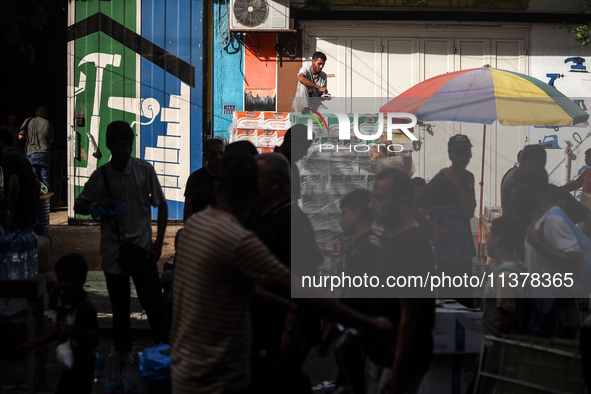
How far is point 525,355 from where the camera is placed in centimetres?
377

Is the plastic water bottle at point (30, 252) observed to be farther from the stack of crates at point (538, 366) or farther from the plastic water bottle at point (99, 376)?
the stack of crates at point (538, 366)

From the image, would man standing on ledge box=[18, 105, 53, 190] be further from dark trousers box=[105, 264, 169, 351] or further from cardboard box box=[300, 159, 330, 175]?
dark trousers box=[105, 264, 169, 351]

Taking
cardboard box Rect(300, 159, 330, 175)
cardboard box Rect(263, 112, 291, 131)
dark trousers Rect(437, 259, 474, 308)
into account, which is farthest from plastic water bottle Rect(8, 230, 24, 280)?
cardboard box Rect(263, 112, 291, 131)

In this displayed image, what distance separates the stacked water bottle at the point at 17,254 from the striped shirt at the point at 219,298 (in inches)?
175

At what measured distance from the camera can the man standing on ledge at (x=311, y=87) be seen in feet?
37.3

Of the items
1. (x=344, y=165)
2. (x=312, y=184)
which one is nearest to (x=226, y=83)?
(x=344, y=165)

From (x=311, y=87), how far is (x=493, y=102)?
170 inches

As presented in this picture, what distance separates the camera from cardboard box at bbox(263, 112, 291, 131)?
11070 mm

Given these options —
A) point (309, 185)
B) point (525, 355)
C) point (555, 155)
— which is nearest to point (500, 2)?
point (555, 155)

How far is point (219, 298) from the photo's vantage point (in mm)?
3016

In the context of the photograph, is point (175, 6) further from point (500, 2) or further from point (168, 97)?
point (500, 2)

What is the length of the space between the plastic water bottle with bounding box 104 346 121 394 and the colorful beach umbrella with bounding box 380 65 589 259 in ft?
13.8
